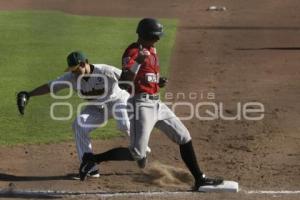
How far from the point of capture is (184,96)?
13844mm

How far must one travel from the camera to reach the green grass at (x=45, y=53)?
465 inches

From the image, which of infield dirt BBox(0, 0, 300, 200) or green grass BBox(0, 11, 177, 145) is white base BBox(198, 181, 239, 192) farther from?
green grass BBox(0, 11, 177, 145)

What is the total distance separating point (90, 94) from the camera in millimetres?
9336

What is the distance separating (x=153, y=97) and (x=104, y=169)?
5.47ft

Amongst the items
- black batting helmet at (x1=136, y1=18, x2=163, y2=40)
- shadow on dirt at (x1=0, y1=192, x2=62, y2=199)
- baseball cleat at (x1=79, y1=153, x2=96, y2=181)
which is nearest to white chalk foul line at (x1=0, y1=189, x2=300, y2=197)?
shadow on dirt at (x1=0, y1=192, x2=62, y2=199)

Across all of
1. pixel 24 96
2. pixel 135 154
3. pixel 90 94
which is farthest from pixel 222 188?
pixel 24 96

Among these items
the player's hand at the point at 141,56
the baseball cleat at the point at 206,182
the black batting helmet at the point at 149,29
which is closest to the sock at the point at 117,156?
the baseball cleat at the point at 206,182

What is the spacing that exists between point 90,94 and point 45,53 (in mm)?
9284

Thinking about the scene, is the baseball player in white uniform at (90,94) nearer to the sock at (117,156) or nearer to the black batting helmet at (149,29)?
the sock at (117,156)

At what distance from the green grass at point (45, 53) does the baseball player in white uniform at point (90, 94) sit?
1904 mm

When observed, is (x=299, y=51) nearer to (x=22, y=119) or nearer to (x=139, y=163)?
(x=22, y=119)

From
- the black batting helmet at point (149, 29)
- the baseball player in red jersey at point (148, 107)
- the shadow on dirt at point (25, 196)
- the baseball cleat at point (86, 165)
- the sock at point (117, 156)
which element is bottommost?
the shadow on dirt at point (25, 196)

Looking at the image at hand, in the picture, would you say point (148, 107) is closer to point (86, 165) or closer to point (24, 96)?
point (86, 165)

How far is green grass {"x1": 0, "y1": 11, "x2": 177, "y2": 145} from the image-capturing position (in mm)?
11805
